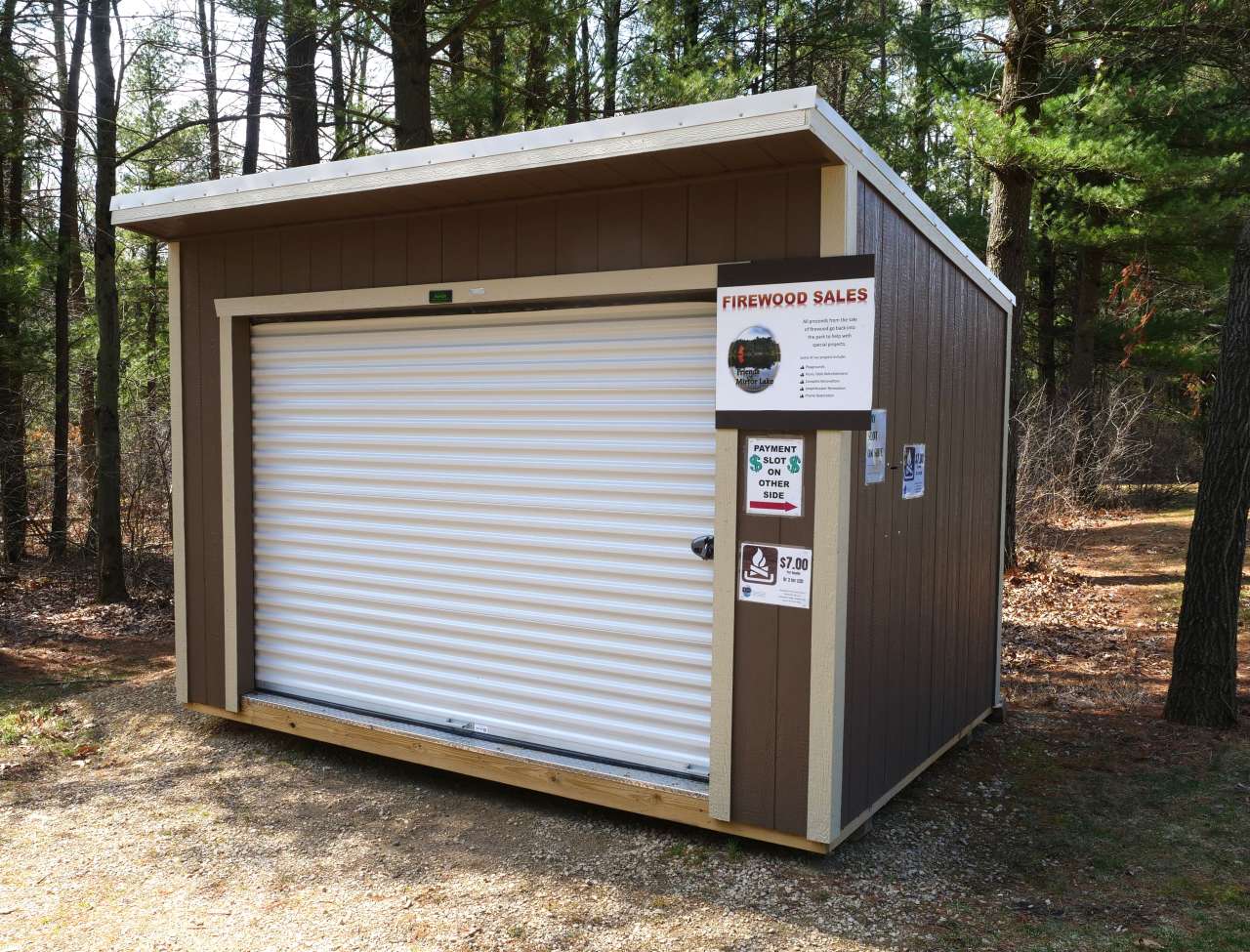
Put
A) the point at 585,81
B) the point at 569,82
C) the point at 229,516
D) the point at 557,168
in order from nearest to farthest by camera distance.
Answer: the point at 557,168 < the point at 229,516 < the point at 569,82 < the point at 585,81

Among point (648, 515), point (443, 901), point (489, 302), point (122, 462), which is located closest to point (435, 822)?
point (443, 901)

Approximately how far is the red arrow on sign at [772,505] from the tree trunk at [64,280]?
9778mm

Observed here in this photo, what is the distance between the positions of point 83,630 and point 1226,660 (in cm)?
838

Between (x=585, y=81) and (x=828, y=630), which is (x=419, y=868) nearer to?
(x=828, y=630)

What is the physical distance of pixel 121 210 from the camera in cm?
489

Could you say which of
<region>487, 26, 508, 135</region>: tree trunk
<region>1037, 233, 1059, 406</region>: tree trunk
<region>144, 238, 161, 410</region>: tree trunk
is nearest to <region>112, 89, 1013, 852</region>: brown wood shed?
<region>487, 26, 508, 135</region>: tree trunk

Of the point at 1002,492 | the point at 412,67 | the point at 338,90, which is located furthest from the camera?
the point at 338,90

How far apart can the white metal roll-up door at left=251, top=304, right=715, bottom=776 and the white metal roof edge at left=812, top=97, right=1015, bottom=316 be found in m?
0.80

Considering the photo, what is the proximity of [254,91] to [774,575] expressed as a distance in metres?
9.91

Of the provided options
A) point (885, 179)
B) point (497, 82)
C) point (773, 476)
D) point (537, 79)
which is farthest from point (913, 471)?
point (537, 79)

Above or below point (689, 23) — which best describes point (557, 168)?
below

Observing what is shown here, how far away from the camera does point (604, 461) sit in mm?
4176

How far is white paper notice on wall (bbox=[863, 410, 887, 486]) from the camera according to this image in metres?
3.70

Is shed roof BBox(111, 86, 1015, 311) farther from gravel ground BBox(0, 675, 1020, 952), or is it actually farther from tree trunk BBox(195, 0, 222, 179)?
tree trunk BBox(195, 0, 222, 179)
